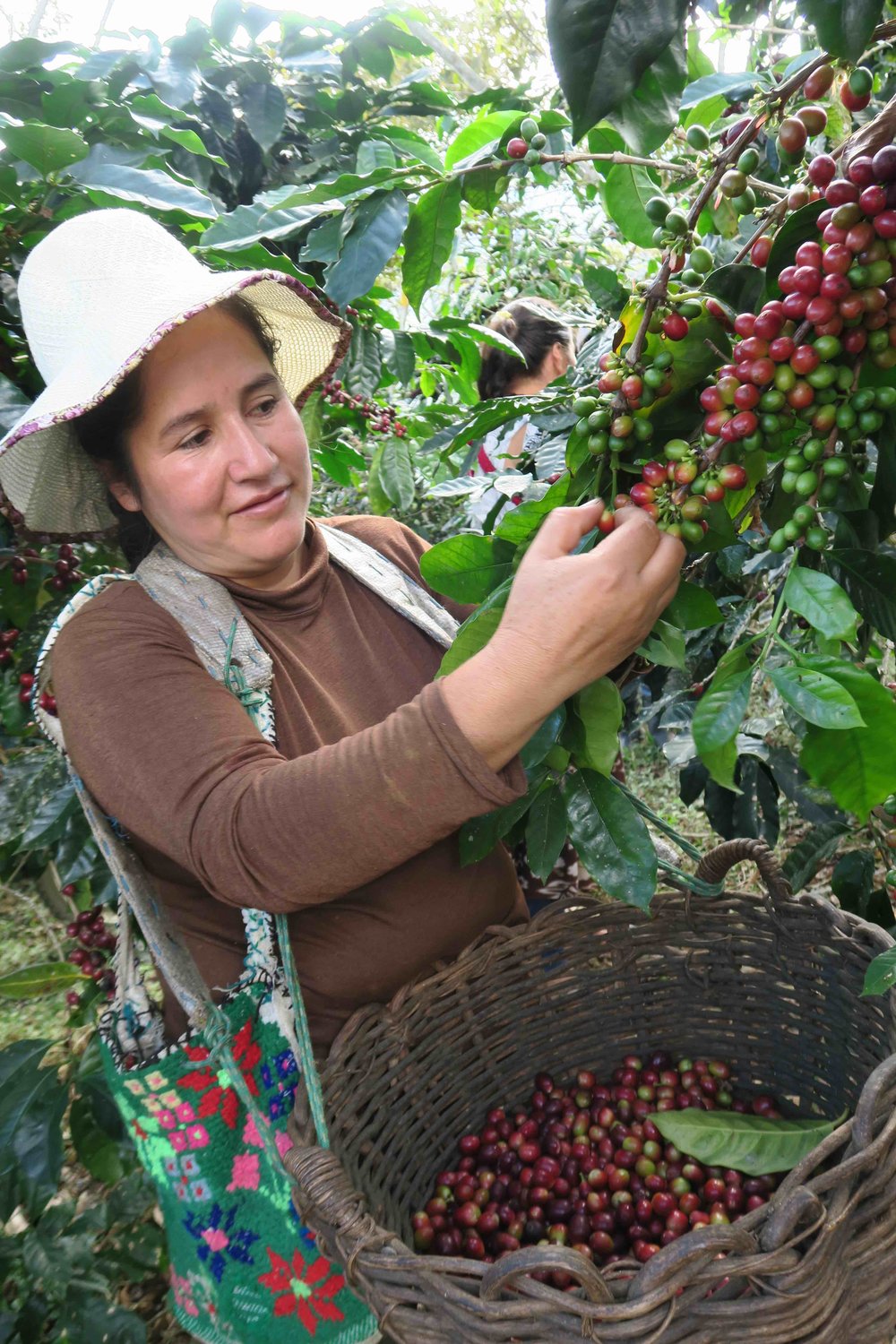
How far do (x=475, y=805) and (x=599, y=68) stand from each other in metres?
0.58

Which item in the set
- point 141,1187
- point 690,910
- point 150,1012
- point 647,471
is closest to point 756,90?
point 647,471

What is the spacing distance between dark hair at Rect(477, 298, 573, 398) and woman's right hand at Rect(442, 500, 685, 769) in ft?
6.20

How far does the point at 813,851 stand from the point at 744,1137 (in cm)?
64

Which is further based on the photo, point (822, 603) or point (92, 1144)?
point (92, 1144)

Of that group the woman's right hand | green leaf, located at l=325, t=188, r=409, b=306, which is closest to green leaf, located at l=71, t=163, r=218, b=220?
green leaf, located at l=325, t=188, r=409, b=306

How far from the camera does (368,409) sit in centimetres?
208

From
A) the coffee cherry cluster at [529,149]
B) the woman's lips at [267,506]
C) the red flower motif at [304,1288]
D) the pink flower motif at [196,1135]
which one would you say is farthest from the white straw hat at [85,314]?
the red flower motif at [304,1288]

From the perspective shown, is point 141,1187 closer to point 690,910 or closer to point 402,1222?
point 402,1222

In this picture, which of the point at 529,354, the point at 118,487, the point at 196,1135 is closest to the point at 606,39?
the point at 118,487

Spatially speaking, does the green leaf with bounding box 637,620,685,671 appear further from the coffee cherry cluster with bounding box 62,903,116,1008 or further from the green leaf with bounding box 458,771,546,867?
the coffee cherry cluster with bounding box 62,903,116,1008

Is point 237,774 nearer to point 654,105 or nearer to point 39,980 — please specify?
point 654,105

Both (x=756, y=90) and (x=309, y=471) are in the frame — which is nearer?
(x=756, y=90)

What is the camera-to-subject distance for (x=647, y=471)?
79cm

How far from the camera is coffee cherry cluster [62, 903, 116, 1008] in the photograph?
5.42 feet
